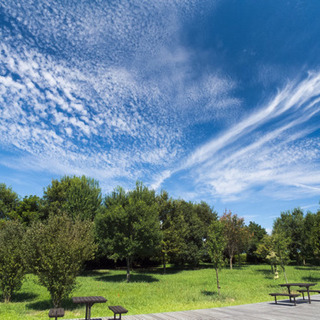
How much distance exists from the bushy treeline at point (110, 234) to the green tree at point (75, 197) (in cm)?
16

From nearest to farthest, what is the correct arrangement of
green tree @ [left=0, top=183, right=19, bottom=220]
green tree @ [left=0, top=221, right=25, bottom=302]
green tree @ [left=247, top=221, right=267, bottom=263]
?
green tree @ [left=0, top=221, right=25, bottom=302] < green tree @ [left=0, top=183, right=19, bottom=220] < green tree @ [left=247, top=221, right=267, bottom=263]

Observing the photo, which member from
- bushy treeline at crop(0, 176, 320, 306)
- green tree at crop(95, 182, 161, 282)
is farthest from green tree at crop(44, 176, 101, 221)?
green tree at crop(95, 182, 161, 282)

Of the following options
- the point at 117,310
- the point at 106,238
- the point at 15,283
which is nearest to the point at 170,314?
the point at 117,310

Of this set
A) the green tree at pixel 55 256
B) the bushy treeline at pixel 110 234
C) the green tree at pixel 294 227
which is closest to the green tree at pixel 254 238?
the bushy treeline at pixel 110 234

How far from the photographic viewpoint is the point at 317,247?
2655cm

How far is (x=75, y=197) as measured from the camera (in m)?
39.3

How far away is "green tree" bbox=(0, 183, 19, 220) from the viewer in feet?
153

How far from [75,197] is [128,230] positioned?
48.4 feet

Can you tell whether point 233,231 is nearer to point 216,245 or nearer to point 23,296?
point 216,245

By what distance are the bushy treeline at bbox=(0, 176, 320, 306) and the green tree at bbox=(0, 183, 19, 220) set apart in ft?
0.63

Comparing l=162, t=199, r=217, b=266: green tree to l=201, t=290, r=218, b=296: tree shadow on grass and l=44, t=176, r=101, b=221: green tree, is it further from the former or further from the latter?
l=201, t=290, r=218, b=296: tree shadow on grass

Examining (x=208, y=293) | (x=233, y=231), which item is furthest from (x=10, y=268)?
(x=233, y=231)

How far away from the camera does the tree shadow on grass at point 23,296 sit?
17.5 metres

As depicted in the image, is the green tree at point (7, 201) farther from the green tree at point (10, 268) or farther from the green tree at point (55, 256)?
the green tree at point (55, 256)
